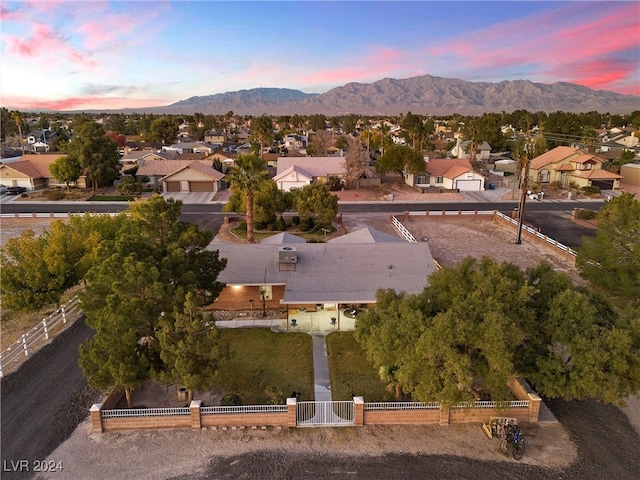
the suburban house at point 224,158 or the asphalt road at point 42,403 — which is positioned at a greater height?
the suburban house at point 224,158

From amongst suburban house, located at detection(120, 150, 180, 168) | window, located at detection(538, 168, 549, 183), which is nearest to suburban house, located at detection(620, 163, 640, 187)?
window, located at detection(538, 168, 549, 183)

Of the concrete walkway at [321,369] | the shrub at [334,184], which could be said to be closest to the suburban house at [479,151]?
the shrub at [334,184]

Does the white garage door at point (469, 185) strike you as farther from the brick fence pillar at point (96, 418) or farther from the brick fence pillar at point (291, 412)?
the brick fence pillar at point (96, 418)

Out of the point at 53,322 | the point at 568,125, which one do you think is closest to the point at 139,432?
the point at 53,322

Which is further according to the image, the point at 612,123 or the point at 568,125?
the point at 612,123

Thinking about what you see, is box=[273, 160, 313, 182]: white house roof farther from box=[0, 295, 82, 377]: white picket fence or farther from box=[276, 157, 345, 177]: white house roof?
box=[0, 295, 82, 377]: white picket fence

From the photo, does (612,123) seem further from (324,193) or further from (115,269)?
(115,269)
